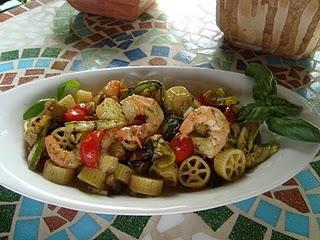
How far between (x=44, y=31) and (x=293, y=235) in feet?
2.82

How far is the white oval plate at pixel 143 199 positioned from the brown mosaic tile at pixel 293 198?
0.20ft

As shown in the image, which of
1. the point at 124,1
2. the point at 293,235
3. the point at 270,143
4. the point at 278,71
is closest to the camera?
the point at 293,235

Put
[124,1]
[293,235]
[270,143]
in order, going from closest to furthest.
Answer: [293,235] < [270,143] < [124,1]

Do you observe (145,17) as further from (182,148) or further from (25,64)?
(182,148)

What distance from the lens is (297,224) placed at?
2.51ft

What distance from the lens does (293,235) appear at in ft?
2.45

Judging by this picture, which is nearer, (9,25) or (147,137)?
(147,137)

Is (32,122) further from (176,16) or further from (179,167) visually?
(176,16)

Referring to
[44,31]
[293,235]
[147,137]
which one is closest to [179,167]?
[147,137]

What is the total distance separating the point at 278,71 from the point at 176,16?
1.22ft

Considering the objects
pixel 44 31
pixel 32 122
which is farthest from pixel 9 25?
pixel 32 122

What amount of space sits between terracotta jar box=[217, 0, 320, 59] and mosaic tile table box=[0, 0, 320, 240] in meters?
0.03

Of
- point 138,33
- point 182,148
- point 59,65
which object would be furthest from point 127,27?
point 182,148

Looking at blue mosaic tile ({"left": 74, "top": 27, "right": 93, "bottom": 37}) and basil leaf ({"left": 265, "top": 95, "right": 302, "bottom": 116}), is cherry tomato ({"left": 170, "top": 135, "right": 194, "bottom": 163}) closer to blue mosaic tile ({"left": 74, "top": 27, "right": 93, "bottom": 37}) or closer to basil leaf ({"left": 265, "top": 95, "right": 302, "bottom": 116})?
basil leaf ({"left": 265, "top": 95, "right": 302, "bottom": 116})
